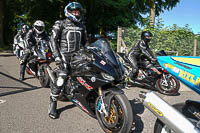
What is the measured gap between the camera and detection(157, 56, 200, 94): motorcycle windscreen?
67.9 inches

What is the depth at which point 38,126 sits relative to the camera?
2873 millimetres

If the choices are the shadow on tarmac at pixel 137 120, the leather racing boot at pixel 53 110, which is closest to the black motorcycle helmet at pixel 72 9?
the leather racing boot at pixel 53 110

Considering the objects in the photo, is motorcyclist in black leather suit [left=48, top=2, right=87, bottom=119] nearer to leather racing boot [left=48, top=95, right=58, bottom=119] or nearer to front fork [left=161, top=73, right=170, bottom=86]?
leather racing boot [left=48, top=95, right=58, bottom=119]

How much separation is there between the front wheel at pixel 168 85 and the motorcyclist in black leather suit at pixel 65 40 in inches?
107

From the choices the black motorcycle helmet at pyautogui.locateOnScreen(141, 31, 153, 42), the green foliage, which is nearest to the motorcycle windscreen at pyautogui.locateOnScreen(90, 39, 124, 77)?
the black motorcycle helmet at pyautogui.locateOnScreen(141, 31, 153, 42)

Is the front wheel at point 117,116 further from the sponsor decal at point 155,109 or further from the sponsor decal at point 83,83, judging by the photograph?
the sponsor decal at point 155,109

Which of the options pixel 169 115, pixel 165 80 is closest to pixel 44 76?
pixel 165 80

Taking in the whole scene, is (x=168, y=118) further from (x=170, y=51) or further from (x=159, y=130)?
(x=170, y=51)

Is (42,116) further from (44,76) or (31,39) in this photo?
(31,39)

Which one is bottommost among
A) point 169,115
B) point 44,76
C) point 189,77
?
point 44,76

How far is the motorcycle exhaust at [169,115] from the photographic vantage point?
159 cm

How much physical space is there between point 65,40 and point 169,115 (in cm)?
244

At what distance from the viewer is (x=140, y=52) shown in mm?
5645

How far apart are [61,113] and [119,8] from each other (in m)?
11.7
